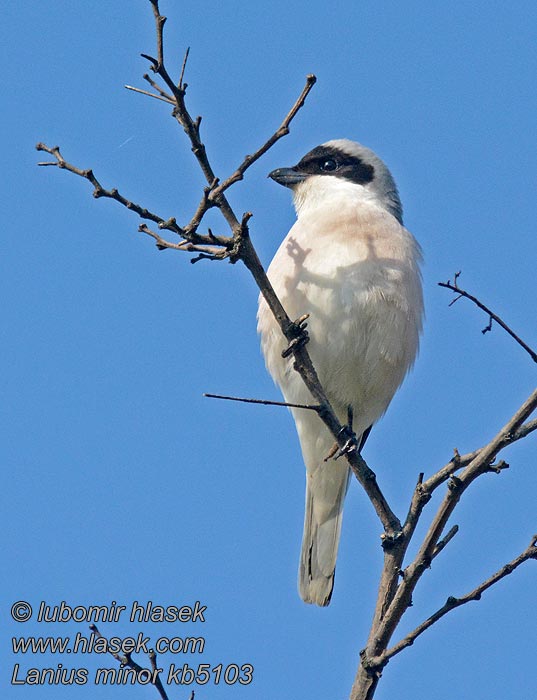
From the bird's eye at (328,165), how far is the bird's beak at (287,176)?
0.57 feet

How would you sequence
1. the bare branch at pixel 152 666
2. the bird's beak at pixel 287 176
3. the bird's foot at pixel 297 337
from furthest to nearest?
the bird's beak at pixel 287 176 < the bird's foot at pixel 297 337 < the bare branch at pixel 152 666

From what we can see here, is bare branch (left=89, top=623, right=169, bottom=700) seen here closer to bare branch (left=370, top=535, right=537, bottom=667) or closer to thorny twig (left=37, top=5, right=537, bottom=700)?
thorny twig (left=37, top=5, right=537, bottom=700)

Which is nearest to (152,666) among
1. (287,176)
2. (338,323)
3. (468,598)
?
(468,598)

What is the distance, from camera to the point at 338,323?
5008 millimetres

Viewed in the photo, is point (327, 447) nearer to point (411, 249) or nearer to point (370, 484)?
point (411, 249)

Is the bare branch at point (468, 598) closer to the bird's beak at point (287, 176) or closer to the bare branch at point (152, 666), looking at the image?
the bare branch at point (152, 666)

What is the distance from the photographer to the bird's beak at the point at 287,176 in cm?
633

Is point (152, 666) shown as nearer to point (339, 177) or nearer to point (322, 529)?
point (322, 529)

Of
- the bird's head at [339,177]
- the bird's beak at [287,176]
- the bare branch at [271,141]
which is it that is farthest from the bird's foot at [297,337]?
the bird's beak at [287,176]

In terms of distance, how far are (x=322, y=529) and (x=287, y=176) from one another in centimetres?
233

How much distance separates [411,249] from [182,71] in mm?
2498

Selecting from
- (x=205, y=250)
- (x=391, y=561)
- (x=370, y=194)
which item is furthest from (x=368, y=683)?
(x=370, y=194)

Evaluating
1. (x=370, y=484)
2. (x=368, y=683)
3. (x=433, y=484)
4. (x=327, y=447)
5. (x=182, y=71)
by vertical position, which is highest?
(x=327, y=447)

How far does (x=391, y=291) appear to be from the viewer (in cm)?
506
